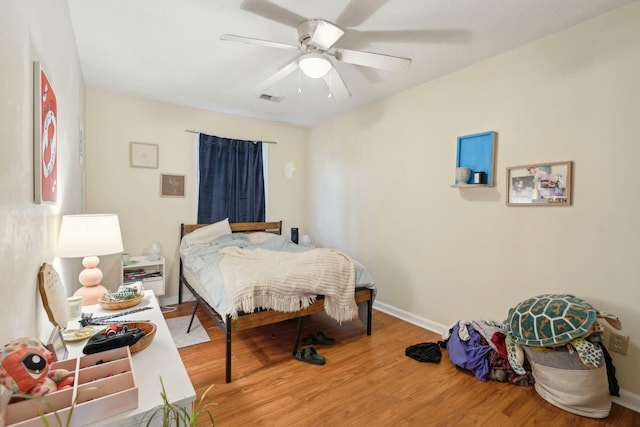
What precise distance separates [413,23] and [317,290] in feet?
6.88

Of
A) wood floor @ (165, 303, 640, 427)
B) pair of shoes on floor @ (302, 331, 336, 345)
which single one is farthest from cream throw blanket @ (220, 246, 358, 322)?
wood floor @ (165, 303, 640, 427)

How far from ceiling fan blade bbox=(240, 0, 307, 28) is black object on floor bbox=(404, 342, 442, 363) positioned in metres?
2.66

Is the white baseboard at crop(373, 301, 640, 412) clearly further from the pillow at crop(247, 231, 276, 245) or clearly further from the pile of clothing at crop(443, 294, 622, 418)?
the pillow at crop(247, 231, 276, 245)

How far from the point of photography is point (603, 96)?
6.49 ft

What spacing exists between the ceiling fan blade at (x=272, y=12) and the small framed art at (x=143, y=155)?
7.82 ft

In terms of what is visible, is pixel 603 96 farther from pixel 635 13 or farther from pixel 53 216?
pixel 53 216

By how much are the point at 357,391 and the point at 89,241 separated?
195 cm

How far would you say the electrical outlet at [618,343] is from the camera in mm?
1896

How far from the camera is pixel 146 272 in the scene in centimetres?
346

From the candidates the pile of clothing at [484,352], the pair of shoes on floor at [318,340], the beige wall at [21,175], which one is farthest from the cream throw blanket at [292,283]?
the beige wall at [21,175]

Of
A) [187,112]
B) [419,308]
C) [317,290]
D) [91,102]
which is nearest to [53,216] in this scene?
[317,290]

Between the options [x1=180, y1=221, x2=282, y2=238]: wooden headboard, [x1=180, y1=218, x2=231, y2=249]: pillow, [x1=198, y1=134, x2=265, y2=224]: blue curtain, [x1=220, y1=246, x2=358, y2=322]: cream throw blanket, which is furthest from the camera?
[x1=198, y1=134, x2=265, y2=224]: blue curtain

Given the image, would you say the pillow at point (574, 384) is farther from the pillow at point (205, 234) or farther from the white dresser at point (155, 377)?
the pillow at point (205, 234)

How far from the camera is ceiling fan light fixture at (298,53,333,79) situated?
1.89m
